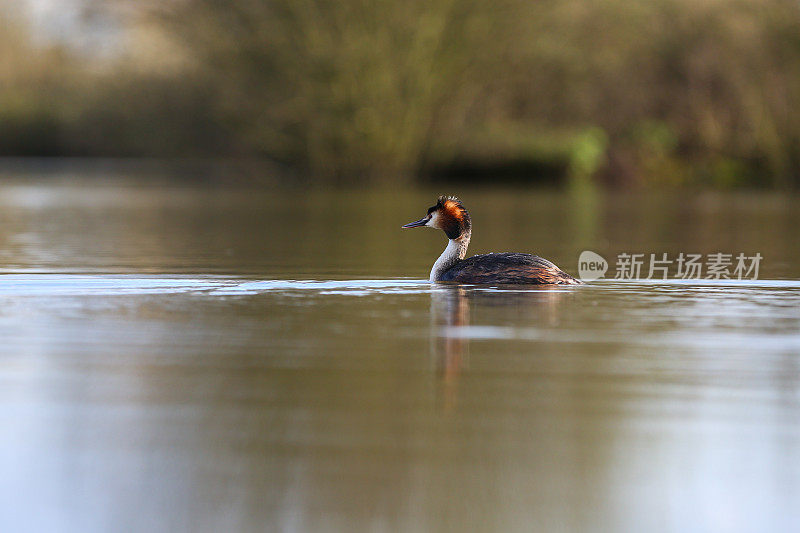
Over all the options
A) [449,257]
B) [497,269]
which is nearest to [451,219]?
[449,257]

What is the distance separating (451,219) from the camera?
1031 cm

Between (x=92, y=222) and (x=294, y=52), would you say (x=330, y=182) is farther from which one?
(x=92, y=222)

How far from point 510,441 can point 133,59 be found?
35.2 metres

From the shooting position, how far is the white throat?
9.97 metres

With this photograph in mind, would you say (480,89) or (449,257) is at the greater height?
(480,89)

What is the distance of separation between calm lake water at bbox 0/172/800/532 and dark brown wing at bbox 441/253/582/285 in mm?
99

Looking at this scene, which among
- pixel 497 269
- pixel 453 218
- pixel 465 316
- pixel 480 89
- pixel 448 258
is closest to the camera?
pixel 465 316

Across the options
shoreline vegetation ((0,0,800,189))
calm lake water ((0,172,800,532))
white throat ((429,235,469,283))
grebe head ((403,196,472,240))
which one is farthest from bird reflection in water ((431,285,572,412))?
shoreline vegetation ((0,0,800,189))

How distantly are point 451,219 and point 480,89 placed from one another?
79.1 feet

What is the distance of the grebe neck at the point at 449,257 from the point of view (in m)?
9.97

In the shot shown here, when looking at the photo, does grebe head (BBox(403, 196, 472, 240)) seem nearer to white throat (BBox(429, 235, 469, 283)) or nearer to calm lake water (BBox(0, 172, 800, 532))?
white throat (BBox(429, 235, 469, 283))

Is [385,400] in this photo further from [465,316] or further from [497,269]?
[497,269]

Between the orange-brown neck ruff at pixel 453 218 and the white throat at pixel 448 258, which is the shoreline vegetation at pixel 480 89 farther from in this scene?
the white throat at pixel 448 258

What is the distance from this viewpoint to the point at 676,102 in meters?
33.8
